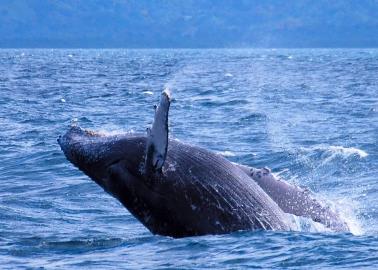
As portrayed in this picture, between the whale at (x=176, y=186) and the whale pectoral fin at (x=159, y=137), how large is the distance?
15 mm

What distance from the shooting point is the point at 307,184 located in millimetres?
16875

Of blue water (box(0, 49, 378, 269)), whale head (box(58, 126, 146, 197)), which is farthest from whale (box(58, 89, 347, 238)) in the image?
blue water (box(0, 49, 378, 269))

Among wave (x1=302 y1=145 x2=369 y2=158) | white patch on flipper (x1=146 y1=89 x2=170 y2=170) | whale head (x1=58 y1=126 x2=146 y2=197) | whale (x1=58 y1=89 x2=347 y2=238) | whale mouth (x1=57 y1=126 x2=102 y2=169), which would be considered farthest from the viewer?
wave (x1=302 y1=145 x2=369 y2=158)

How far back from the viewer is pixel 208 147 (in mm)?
22000

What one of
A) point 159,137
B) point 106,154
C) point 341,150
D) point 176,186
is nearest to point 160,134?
point 159,137

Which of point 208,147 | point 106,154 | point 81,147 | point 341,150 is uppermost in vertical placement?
point 208,147

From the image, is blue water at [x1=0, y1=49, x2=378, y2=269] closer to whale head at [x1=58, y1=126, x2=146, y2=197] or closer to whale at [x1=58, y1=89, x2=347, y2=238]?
whale at [x1=58, y1=89, x2=347, y2=238]

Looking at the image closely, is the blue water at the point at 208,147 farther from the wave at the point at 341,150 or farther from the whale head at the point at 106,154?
the whale head at the point at 106,154

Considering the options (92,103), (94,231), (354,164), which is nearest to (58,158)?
(354,164)

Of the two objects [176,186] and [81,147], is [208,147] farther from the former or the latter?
[176,186]

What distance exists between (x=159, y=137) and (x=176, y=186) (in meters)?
0.76

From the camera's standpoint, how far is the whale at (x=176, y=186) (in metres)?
9.26

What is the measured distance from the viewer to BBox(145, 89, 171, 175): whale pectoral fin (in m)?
8.56

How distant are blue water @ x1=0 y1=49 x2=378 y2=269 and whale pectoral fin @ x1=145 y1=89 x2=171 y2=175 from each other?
3.06 ft
